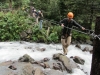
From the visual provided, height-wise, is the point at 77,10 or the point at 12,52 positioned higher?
the point at 77,10

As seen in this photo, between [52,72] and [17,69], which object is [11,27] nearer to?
[17,69]

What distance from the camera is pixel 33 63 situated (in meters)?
10.7

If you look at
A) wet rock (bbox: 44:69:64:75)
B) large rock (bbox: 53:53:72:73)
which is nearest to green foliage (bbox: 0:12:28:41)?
large rock (bbox: 53:53:72:73)

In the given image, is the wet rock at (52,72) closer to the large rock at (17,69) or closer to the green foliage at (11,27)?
the large rock at (17,69)

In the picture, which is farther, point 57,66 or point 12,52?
point 12,52

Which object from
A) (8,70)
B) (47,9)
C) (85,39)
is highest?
(47,9)

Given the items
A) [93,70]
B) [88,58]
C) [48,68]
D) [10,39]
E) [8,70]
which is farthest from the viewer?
[10,39]

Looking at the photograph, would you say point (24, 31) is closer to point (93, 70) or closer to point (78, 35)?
point (78, 35)

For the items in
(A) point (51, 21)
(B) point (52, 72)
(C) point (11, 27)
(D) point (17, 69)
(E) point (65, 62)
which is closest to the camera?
(B) point (52, 72)

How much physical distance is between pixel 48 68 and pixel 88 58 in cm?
373

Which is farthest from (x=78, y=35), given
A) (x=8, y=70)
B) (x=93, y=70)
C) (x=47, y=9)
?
(x=93, y=70)

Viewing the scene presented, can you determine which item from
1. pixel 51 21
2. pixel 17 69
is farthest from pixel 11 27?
pixel 17 69

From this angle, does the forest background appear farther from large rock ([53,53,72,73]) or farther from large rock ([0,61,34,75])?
large rock ([0,61,34,75])

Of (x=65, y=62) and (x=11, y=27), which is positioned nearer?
(x=65, y=62)
